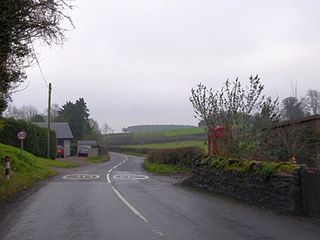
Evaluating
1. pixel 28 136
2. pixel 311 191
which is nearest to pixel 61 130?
pixel 28 136

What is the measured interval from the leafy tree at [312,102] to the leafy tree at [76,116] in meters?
67.3

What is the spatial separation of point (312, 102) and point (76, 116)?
7202cm

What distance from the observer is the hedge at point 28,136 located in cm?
4491

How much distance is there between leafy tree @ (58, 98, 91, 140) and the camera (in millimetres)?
109938

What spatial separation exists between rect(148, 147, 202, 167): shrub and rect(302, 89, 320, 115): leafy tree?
12404 mm

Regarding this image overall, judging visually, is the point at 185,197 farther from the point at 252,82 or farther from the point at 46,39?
the point at 46,39

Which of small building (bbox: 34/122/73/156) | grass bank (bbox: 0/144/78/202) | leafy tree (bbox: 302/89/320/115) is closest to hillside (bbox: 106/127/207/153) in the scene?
small building (bbox: 34/122/73/156)

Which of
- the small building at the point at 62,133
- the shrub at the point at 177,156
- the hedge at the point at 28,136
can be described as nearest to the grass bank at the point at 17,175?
the shrub at the point at 177,156

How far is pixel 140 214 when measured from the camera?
38.3 ft

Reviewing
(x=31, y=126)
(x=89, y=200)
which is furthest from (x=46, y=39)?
(x=31, y=126)

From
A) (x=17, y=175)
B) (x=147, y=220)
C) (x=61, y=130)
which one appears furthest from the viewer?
(x=61, y=130)

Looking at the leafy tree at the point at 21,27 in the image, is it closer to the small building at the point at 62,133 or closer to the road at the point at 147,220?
the road at the point at 147,220

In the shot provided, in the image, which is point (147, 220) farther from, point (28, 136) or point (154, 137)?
point (154, 137)

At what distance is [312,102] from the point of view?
1816 inches
